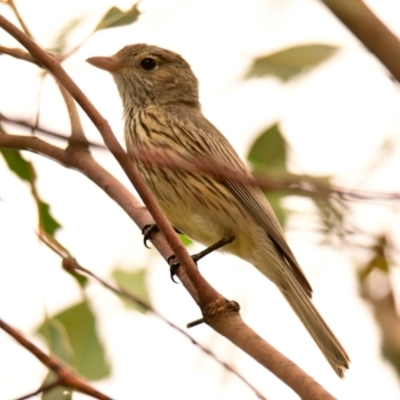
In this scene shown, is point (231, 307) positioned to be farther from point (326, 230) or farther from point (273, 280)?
point (273, 280)

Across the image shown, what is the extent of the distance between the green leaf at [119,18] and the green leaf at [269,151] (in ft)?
2.48

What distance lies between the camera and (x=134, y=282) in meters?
3.23

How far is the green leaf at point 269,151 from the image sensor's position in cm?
276

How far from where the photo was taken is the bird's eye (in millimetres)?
4707

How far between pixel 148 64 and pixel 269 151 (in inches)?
80.6

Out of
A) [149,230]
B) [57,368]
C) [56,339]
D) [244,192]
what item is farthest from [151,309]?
[244,192]

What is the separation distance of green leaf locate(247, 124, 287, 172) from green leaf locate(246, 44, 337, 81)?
0.97 feet

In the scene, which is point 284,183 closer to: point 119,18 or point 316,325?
point 119,18

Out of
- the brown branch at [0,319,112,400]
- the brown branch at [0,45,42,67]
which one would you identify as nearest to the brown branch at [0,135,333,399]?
the brown branch at [0,45,42,67]

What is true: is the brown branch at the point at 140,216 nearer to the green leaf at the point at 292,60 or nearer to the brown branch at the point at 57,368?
the brown branch at the point at 57,368

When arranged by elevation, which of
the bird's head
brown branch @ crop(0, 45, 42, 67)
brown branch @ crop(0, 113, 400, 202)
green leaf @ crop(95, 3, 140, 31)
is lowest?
brown branch @ crop(0, 113, 400, 202)

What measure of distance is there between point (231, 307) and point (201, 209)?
58.9 inches

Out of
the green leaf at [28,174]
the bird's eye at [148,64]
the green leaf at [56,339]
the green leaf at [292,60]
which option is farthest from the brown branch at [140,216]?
the bird's eye at [148,64]

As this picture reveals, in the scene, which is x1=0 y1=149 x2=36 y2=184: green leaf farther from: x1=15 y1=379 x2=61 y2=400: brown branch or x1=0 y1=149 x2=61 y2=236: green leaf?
x1=15 y1=379 x2=61 y2=400: brown branch
